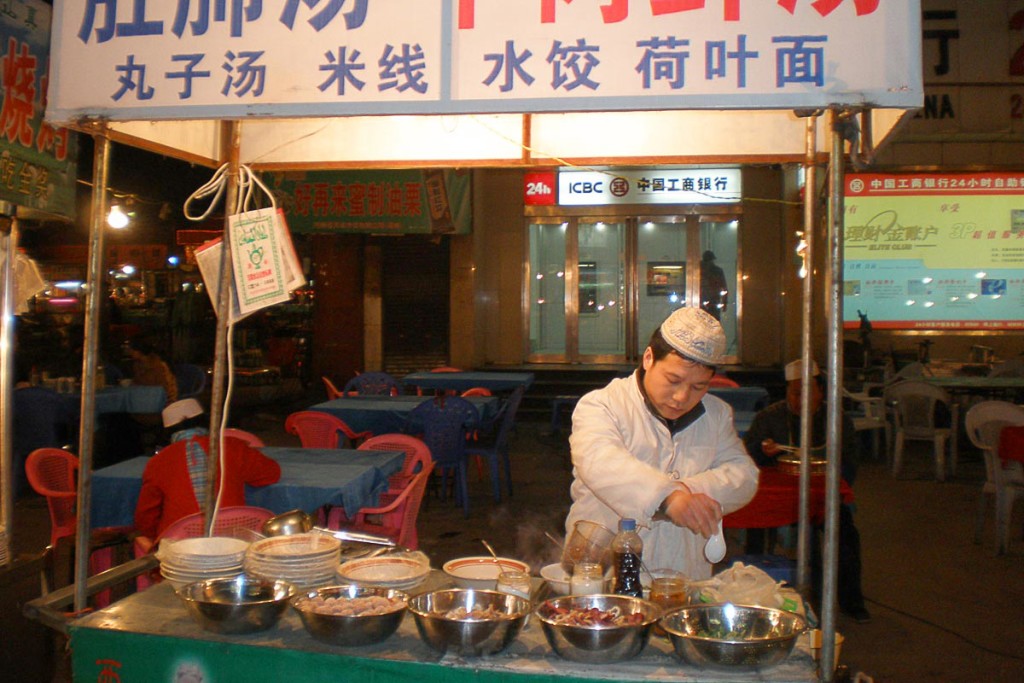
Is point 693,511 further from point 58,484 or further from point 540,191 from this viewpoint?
point 540,191

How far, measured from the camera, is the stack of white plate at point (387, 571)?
2773mm

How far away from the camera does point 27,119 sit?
14.8ft

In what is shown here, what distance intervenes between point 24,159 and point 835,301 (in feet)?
13.4

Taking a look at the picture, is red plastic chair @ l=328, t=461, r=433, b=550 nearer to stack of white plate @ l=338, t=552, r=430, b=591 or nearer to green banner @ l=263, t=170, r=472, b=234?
stack of white plate @ l=338, t=552, r=430, b=591

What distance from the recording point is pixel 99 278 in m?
2.94

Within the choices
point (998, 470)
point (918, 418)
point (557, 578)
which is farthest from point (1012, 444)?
point (557, 578)

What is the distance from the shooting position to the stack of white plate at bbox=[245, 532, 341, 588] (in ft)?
9.16

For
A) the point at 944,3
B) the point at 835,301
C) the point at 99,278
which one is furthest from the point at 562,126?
the point at 944,3

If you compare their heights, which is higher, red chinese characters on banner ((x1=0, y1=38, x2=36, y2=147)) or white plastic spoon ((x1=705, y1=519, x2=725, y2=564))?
red chinese characters on banner ((x1=0, y1=38, x2=36, y2=147))

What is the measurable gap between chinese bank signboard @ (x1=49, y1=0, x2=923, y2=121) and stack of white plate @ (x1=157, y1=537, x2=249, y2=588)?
4.63 feet

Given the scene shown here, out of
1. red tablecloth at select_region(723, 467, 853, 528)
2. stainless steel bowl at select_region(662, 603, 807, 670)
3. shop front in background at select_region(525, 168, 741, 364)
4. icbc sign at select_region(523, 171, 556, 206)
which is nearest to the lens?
stainless steel bowl at select_region(662, 603, 807, 670)

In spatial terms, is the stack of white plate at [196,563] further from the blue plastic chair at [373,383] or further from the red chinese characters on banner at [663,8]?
the blue plastic chair at [373,383]

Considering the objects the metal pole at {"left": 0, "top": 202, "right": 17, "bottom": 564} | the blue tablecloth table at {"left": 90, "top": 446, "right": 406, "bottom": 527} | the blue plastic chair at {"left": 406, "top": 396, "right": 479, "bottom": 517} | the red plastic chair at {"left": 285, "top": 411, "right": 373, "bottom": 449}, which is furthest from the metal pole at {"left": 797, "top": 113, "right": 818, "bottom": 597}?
the red plastic chair at {"left": 285, "top": 411, "right": 373, "bottom": 449}

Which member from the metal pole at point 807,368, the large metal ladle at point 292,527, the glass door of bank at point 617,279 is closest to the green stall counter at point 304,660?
the large metal ladle at point 292,527
